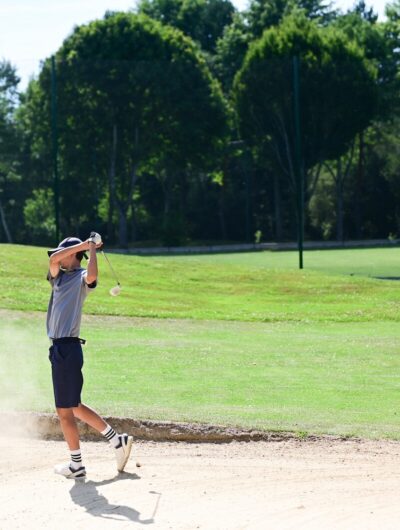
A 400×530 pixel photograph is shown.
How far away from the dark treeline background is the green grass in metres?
21.1

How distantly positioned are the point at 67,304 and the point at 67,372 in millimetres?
582

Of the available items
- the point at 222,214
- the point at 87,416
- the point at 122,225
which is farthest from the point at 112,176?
the point at 87,416

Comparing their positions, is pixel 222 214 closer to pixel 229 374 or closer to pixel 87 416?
pixel 229 374

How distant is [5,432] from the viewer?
11.8 m

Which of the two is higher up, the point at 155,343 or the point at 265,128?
the point at 265,128

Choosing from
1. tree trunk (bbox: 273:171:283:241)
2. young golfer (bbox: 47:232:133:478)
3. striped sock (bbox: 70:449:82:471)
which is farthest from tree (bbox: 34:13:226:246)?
striped sock (bbox: 70:449:82:471)

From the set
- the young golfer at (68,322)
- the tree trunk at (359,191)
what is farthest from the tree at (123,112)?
the young golfer at (68,322)

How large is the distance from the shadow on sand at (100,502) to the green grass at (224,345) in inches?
92.2

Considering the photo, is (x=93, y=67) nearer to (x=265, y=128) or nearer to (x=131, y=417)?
(x=265, y=128)

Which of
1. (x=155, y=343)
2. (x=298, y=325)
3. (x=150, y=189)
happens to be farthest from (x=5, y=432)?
(x=150, y=189)

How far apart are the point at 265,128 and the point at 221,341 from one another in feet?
119

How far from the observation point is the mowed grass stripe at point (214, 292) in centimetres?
2538

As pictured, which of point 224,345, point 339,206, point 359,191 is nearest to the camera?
point 224,345

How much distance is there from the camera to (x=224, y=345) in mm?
19219
